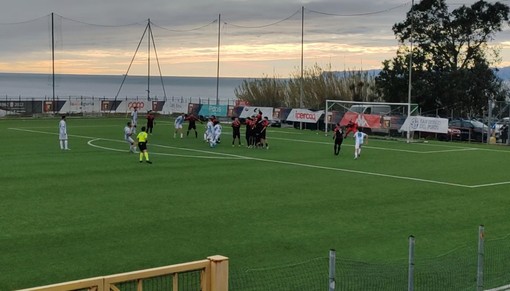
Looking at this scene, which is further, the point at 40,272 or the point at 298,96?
the point at 298,96

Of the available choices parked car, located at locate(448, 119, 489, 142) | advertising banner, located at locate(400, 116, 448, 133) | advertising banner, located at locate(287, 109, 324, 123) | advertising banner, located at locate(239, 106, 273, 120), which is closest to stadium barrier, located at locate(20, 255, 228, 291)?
advertising banner, located at locate(400, 116, 448, 133)

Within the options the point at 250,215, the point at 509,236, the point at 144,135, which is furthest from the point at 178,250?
the point at 144,135

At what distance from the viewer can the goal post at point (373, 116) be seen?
43994 mm

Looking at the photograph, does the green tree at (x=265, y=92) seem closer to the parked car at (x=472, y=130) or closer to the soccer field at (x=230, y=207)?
the parked car at (x=472, y=130)

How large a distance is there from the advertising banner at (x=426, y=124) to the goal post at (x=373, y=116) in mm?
725

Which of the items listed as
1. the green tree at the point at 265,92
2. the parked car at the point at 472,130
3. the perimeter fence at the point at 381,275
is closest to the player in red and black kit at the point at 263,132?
the parked car at the point at 472,130

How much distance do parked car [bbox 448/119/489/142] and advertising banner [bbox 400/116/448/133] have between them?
6.16 ft

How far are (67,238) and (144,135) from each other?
1355 centimetres

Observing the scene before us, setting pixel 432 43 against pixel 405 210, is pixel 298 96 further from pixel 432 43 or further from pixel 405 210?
pixel 405 210

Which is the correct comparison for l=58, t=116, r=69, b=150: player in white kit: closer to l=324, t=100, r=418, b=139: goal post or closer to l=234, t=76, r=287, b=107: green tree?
l=324, t=100, r=418, b=139: goal post

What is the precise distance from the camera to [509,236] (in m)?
13.5

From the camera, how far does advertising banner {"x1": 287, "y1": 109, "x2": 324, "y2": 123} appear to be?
5080 cm

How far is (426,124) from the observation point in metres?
43.3

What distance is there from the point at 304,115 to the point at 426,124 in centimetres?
1135
